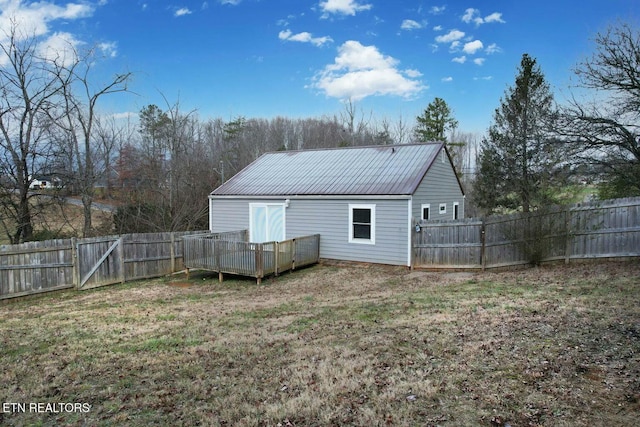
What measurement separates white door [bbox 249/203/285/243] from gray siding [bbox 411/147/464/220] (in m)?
5.52

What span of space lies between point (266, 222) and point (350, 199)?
4.08 metres

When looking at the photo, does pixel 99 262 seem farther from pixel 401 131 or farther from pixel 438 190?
pixel 401 131

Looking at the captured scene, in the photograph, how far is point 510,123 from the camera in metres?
24.2

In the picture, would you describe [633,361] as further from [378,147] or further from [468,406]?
[378,147]

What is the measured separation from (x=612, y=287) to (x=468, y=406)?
6229mm

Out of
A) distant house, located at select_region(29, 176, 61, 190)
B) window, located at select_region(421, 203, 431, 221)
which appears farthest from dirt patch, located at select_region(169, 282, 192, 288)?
window, located at select_region(421, 203, 431, 221)

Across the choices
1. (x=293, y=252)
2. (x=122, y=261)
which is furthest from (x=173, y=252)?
(x=293, y=252)

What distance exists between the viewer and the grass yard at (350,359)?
3689mm

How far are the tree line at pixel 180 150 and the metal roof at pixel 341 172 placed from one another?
4590 millimetres

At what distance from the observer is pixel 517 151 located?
23891mm

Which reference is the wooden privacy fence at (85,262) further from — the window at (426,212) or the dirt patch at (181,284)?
the window at (426,212)

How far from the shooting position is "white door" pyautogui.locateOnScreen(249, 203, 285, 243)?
15.8m

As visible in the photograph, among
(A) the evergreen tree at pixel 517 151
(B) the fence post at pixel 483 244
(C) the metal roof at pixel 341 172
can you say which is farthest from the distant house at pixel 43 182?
(A) the evergreen tree at pixel 517 151

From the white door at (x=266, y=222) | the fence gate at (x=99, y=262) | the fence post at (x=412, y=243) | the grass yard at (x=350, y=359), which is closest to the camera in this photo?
the grass yard at (x=350, y=359)
